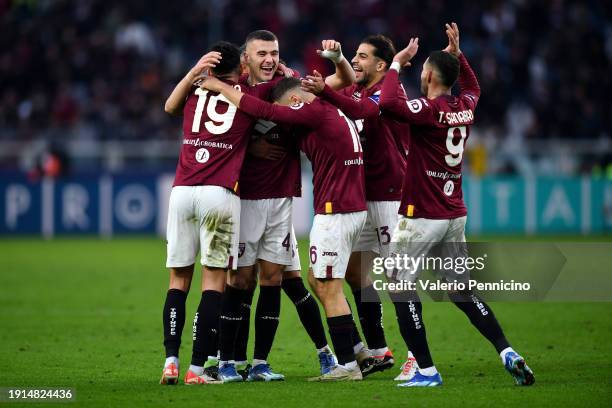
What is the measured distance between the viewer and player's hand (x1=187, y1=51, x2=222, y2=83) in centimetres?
803

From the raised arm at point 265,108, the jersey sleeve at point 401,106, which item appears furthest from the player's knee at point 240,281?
the jersey sleeve at point 401,106

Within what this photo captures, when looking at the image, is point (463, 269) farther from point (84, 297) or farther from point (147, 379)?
point (84, 297)

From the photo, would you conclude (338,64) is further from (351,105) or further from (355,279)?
(355,279)

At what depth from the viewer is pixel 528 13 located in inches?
1147

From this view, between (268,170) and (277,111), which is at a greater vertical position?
(277,111)

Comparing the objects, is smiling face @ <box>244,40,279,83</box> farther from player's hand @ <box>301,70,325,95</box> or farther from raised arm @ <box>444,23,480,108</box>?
raised arm @ <box>444,23,480,108</box>

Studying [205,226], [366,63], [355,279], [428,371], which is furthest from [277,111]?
[428,371]

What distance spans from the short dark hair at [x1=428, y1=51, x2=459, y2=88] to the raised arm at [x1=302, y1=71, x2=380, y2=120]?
590mm

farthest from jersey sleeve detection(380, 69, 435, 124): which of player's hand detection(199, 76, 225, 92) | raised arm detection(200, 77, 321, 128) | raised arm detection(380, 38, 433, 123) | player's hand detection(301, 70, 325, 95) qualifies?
player's hand detection(199, 76, 225, 92)

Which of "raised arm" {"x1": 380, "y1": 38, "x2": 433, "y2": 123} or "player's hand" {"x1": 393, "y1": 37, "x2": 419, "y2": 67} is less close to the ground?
"player's hand" {"x1": 393, "y1": 37, "x2": 419, "y2": 67}

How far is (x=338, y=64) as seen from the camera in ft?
28.2

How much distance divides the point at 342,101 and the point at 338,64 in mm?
585

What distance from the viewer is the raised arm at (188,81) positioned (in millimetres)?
8047

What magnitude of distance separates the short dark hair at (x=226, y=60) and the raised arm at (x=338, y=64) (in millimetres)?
651
